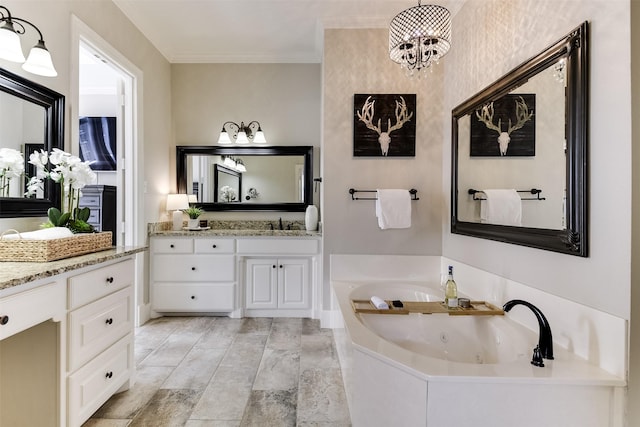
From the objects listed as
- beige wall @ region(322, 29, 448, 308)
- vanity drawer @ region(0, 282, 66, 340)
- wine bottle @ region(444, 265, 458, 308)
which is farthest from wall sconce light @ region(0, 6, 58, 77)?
wine bottle @ region(444, 265, 458, 308)

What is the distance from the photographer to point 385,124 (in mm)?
2732

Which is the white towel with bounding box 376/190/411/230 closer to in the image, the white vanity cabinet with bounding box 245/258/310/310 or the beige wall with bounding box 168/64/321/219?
the white vanity cabinet with bounding box 245/258/310/310

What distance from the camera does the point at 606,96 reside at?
46.6 inches

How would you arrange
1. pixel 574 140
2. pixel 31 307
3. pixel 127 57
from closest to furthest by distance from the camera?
pixel 31 307, pixel 574 140, pixel 127 57

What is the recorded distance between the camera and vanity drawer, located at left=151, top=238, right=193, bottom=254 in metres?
3.06

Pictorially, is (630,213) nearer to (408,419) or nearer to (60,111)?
(408,419)

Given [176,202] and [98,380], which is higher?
[176,202]

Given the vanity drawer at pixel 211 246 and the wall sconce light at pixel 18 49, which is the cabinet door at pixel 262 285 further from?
the wall sconce light at pixel 18 49

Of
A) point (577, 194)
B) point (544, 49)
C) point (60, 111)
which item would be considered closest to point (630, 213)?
point (577, 194)

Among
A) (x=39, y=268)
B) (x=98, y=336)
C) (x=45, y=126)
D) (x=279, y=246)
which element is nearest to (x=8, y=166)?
(x=45, y=126)

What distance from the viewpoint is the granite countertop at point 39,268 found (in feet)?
3.53

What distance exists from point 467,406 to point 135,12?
3.56 m

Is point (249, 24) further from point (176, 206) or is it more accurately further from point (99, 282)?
point (99, 282)

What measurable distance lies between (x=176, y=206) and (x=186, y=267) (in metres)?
0.69
